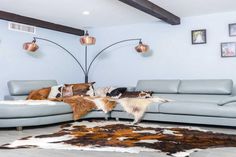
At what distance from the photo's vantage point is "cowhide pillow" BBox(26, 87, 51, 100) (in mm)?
4836

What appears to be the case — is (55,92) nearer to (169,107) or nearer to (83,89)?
(83,89)

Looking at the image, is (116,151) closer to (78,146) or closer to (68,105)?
(78,146)

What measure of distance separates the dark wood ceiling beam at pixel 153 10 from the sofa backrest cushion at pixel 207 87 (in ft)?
3.81

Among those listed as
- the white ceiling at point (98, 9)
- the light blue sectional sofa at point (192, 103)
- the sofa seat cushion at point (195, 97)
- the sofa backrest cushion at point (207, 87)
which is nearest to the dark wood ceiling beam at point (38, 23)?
the white ceiling at point (98, 9)

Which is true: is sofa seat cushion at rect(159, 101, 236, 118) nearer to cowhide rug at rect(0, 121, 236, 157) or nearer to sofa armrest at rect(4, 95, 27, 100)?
cowhide rug at rect(0, 121, 236, 157)

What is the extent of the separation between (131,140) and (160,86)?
7.15ft

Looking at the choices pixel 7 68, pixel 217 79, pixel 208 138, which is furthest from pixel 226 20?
pixel 7 68

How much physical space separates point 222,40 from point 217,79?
0.75 meters

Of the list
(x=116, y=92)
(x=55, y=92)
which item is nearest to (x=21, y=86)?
(x=55, y=92)

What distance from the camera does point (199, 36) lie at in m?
5.34

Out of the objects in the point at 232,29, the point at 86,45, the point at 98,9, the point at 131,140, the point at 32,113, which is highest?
the point at 98,9

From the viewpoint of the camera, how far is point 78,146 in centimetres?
291

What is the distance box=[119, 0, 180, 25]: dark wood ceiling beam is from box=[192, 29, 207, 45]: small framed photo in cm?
38

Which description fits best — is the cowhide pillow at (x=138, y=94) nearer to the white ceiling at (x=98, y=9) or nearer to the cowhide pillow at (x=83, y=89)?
the cowhide pillow at (x=83, y=89)
